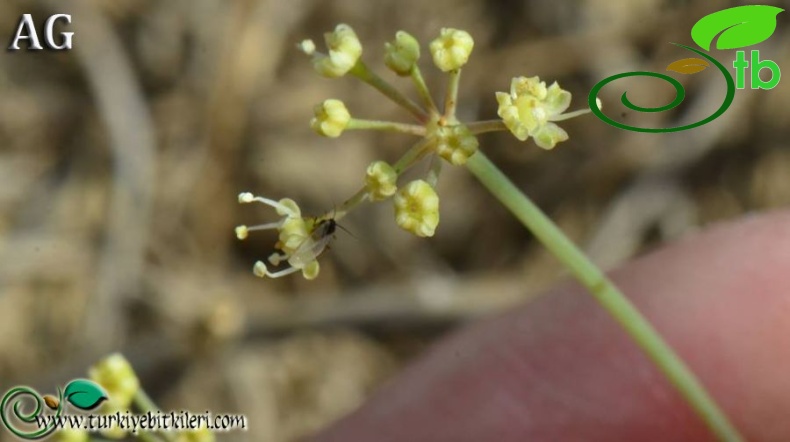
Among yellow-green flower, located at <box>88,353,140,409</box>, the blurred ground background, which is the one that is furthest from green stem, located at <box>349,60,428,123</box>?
the blurred ground background

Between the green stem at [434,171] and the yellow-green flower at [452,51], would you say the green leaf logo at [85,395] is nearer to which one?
the green stem at [434,171]

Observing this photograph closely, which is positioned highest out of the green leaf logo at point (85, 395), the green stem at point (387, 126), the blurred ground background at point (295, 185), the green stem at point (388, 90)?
the blurred ground background at point (295, 185)

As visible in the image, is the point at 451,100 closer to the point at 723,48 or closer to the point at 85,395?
the point at 85,395

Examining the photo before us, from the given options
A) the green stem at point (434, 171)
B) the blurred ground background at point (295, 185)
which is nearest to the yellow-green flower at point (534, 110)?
the green stem at point (434, 171)

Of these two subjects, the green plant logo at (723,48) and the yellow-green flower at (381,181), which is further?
the green plant logo at (723,48)

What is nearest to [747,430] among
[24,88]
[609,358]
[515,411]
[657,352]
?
[609,358]

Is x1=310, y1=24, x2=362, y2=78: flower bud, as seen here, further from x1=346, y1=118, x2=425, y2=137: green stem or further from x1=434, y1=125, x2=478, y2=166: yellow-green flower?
x1=434, y1=125, x2=478, y2=166: yellow-green flower

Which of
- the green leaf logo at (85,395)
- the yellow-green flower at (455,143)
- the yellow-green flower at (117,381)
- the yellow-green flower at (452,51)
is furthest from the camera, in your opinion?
the green leaf logo at (85,395)
